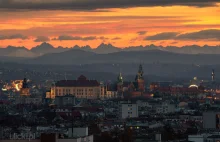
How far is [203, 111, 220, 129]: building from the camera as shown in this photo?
119400 mm

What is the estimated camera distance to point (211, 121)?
123 metres

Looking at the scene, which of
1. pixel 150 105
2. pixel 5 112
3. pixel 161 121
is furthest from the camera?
pixel 150 105

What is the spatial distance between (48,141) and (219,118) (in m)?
82.6

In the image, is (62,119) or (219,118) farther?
(62,119)

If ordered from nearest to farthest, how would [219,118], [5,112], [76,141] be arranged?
[76,141]
[219,118]
[5,112]

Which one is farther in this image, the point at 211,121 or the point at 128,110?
the point at 128,110

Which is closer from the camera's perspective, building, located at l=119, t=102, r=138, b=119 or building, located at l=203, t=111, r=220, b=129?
building, located at l=203, t=111, r=220, b=129

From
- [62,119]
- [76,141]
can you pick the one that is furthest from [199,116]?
[76,141]

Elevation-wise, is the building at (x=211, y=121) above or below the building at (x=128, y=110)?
below

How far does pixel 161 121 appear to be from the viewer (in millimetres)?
134000

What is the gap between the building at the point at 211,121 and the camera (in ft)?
392

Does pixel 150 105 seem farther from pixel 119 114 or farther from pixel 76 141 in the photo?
pixel 76 141

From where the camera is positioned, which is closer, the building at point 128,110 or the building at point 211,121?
the building at point 211,121

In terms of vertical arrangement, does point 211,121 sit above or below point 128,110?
below
